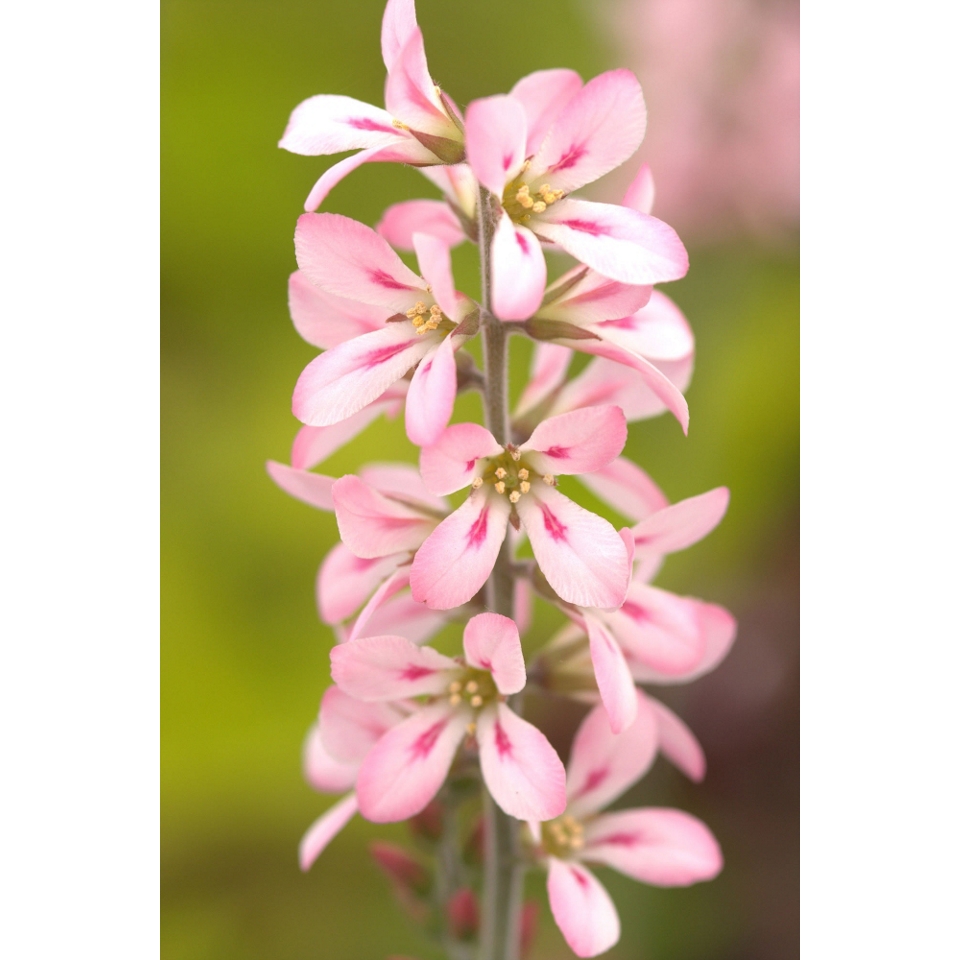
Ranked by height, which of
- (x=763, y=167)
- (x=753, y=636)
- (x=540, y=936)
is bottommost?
(x=540, y=936)

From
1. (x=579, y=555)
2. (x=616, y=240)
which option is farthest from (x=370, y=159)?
(x=579, y=555)

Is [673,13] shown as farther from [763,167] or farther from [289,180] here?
[289,180]

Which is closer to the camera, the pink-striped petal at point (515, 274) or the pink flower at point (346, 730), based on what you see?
the pink-striped petal at point (515, 274)

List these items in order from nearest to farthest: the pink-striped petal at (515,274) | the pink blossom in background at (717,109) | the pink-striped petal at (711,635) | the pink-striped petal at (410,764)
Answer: the pink-striped petal at (515,274) → the pink-striped petal at (410,764) → the pink-striped petal at (711,635) → the pink blossom in background at (717,109)

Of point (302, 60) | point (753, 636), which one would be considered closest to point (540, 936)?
point (753, 636)

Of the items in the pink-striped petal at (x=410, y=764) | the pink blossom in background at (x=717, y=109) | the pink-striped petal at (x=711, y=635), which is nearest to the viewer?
the pink-striped petal at (x=410, y=764)

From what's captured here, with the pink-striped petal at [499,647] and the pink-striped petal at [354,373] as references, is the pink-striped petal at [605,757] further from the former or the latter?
the pink-striped petal at [354,373]

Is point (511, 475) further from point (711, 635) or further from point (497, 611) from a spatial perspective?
point (711, 635)

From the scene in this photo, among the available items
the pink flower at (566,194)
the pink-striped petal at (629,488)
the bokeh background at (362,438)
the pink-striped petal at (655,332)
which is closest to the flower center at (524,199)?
the pink flower at (566,194)
